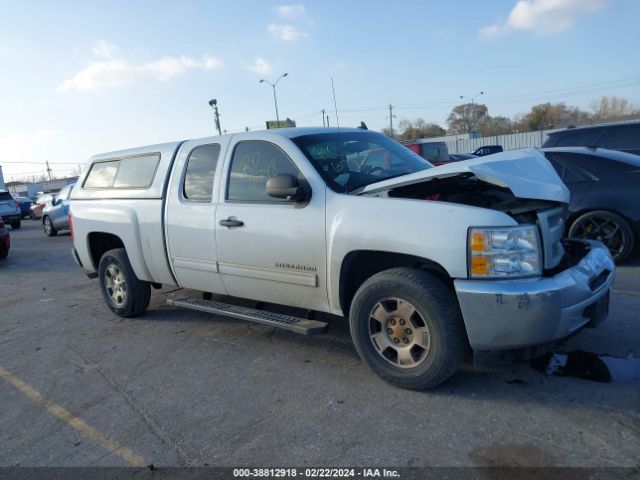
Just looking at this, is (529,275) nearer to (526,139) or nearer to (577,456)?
(577,456)

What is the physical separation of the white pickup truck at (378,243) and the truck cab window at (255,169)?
0.01m

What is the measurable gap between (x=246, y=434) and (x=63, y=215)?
50.9 feet

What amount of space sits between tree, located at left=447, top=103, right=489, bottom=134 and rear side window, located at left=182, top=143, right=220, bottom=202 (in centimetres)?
7557

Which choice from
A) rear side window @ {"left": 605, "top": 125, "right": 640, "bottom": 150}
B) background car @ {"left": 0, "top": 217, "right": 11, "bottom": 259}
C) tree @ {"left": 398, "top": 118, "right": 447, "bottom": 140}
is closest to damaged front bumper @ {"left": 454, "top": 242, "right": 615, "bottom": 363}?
rear side window @ {"left": 605, "top": 125, "right": 640, "bottom": 150}

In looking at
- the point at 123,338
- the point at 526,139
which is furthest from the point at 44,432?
the point at 526,139

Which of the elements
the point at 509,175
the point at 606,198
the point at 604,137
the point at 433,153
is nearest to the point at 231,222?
the point at 509,175

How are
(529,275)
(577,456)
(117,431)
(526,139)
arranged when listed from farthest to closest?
1. (526,139)
2. (117,431)
3. (529,275)
4. (577,456)

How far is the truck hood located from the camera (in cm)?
326

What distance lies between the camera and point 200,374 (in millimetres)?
4070

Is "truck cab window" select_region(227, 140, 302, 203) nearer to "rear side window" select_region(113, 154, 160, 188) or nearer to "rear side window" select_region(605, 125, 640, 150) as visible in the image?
"rear side window" select_region(113, 154, 160, 188)

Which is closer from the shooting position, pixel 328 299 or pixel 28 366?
pixel 328 299

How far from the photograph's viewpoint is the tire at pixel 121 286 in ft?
18.4

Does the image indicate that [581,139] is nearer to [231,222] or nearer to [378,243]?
[378,243]

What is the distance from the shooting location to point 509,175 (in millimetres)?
3332
